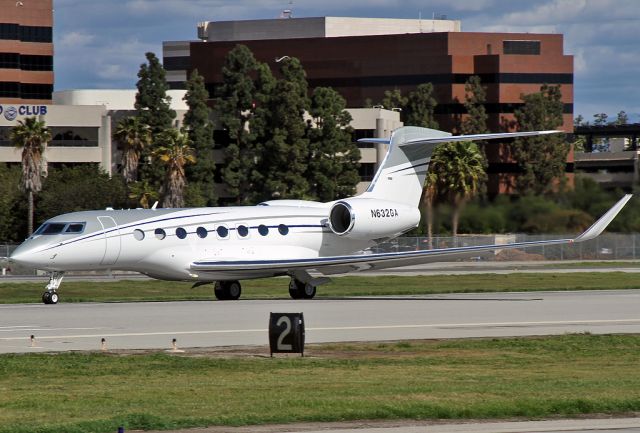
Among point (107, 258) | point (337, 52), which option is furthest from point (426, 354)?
point (337, 52)

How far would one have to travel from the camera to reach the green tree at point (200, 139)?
10056 centimetres

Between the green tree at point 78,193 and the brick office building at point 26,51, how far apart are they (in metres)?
28.1

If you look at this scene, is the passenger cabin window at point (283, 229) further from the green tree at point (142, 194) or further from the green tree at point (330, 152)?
the green tree at point (330, 152)

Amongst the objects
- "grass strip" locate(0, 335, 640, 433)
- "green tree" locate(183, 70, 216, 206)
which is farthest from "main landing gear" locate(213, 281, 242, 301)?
"green tree" locate(183, 70, 216, 206)

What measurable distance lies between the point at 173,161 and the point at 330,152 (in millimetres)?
14023

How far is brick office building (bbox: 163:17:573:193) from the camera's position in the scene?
13400cm

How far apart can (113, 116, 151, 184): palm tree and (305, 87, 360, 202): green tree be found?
13.1 m

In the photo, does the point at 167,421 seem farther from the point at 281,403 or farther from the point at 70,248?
the point at 70,248

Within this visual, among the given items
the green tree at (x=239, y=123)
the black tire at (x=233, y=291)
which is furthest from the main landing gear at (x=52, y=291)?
the green tree at (x=239, y=123)

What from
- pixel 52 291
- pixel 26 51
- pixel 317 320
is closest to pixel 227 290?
pixel 52 291

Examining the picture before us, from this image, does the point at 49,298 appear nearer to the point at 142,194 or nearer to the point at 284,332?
the point at 284,332

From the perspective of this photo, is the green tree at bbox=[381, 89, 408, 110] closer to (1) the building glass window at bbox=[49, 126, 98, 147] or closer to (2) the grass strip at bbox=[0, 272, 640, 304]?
(1) the building glass window at bbox=[49, 126, 98, 147]

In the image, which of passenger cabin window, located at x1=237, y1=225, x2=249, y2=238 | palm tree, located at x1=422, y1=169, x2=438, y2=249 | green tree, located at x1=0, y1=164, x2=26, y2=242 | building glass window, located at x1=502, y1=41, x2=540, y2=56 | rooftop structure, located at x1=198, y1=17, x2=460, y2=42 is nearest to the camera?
passenger cabin window, located at x1=237, y1=225, x2=249, y2=238

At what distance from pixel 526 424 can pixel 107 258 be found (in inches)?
1001
